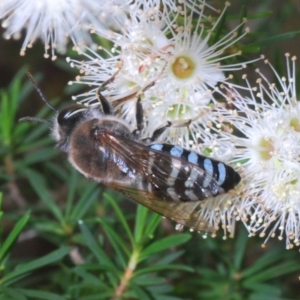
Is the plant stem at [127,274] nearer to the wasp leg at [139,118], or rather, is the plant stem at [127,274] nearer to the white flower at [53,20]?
the wasp leg at [139,118]

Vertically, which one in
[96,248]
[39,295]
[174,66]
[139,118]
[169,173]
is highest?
[174,66]

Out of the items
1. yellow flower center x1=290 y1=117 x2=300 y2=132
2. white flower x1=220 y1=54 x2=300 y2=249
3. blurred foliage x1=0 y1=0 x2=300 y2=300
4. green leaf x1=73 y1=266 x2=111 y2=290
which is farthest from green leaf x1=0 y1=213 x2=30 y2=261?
yellow flower center x1=290 y1=117 x2=300 y2=132

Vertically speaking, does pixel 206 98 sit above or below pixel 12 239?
above

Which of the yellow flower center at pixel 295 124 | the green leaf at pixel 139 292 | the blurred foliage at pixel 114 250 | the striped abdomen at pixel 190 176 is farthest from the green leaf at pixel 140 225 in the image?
the yellow flower center at pixel 295 124

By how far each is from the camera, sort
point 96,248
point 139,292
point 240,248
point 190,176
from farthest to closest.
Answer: point 240,248
point 96,248
point 139,292
point 190,176

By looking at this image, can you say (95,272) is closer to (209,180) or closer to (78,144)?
(78,144)

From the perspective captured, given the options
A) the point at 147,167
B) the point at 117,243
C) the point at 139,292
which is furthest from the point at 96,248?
the point at 147,167

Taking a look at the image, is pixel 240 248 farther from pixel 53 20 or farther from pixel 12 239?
pixel 53 20
